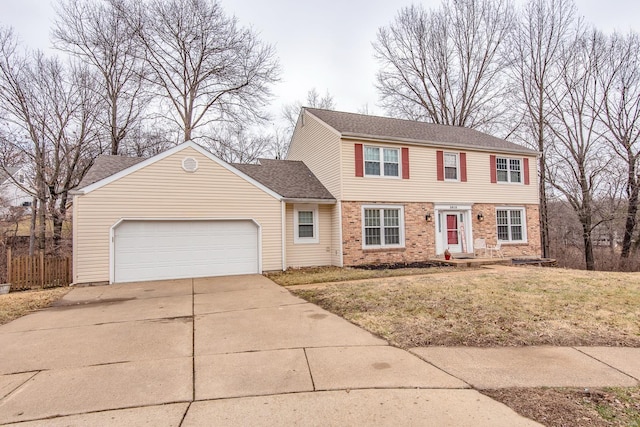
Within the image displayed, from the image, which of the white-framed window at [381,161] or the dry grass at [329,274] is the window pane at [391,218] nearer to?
the white-framed window at [381,161]

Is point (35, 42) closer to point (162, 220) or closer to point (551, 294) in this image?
point (162, 220)

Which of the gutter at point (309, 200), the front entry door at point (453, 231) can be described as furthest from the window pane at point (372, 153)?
the front entry door at point (453, 231)

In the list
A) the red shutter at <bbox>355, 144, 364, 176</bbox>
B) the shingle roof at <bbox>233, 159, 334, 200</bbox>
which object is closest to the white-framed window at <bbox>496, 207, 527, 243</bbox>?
the red shutter at <bbox>355, 144, 364, 176</bbox>

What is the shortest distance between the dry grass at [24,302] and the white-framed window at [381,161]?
1061cm

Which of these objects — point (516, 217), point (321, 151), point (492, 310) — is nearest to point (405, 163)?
point (321, 151)

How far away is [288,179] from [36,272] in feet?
29.1

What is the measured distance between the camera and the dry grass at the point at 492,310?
15.5 ft

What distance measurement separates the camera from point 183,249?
11117 mm

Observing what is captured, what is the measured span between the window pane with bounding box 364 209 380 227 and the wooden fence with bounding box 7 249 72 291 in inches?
403

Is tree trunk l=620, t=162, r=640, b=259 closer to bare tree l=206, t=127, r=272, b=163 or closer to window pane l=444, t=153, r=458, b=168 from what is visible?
window pane l=444, t=153, r=458, b=168

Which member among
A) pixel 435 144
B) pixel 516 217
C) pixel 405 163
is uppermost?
pixel 435 144

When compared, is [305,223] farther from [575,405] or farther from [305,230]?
[575,405]

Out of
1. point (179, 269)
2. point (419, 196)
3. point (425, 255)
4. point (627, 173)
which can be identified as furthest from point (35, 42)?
point (627, 173)

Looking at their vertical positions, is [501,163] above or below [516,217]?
above
